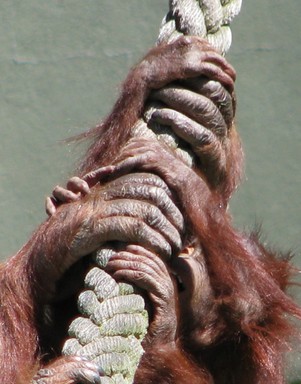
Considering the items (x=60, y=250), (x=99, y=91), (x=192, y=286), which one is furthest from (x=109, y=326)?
(x=99, y=91)

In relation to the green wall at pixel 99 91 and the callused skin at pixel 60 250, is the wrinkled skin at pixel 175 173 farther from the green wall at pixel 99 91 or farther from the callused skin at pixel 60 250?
the green wall at pixel 99 91

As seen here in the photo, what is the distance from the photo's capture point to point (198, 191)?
3.25 m

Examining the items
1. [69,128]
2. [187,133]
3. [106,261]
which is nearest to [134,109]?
[187,133]

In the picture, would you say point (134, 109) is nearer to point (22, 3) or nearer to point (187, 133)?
point (187, 133)

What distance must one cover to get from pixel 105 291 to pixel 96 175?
0.29 m

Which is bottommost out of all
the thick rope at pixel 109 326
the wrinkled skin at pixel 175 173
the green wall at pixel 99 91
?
the thick rope at pixel 109 326

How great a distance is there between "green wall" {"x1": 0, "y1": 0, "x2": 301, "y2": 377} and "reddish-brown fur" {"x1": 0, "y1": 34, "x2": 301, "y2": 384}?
72 cm

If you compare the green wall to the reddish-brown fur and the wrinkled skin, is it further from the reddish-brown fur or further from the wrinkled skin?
the wrinkled skin

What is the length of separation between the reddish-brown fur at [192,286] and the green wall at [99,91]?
0.72 metres

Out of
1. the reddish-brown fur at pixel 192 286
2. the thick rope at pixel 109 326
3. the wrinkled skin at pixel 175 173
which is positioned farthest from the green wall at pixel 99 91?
the thick rope at pixel 109 326

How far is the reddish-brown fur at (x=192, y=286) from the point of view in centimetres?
324

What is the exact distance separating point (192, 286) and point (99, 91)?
1112 mm

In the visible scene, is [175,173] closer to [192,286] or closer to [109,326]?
[192,286]

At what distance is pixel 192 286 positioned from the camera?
3359mm
